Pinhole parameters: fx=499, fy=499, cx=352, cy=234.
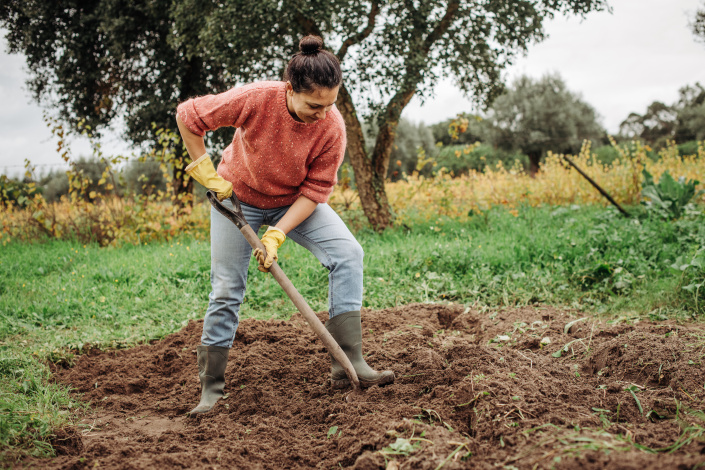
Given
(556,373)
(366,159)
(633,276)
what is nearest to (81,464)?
(556,373)

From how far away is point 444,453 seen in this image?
1749 millimetres

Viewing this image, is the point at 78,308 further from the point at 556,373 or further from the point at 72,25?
the point at 72,25

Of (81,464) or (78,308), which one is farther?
(78,308)

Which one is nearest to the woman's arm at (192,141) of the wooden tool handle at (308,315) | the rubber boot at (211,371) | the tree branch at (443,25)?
the wooden tool handle at (308,315)

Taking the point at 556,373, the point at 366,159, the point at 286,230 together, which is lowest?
the point at 556,373

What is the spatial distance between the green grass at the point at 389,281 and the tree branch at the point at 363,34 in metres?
2.49

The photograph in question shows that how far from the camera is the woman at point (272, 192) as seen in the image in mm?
2326

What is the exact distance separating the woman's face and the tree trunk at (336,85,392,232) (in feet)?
13.7

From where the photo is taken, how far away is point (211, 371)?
8.26 ft

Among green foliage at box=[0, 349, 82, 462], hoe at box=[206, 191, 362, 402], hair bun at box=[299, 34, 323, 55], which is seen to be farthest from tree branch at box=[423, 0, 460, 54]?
green foliage at box=[0, 349, 82, 462]

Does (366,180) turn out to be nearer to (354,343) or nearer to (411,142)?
(354,343)

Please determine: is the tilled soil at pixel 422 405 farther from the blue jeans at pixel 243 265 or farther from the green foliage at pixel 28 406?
the blue jeans at pixel 243 265

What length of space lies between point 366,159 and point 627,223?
3.24 meters

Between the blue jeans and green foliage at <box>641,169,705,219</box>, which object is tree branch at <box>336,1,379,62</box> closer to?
green foliage at <box>641,169,705,219</box>
